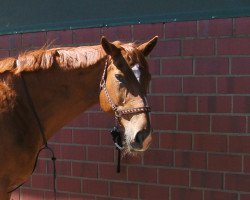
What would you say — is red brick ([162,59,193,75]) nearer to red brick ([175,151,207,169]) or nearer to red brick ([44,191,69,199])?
red brick ([175,151,207,169])

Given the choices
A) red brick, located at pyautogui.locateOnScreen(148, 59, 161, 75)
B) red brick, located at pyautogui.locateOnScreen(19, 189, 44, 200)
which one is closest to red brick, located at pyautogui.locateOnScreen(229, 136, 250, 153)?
red brick, located at pyautogui.locateOnScreen(148, 59, 161, 75)

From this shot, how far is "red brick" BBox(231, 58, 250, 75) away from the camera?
3398 millimetres

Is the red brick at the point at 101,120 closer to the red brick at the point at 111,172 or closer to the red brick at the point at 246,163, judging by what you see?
the red brick at the point at 111,172

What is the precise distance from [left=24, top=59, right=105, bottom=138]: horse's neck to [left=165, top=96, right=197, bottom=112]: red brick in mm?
1019

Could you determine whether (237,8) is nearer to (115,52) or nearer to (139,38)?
(139,38)

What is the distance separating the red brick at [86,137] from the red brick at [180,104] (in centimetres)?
77

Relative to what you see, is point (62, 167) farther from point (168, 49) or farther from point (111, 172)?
point (168, 49)

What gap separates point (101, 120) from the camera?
3971 millimetres

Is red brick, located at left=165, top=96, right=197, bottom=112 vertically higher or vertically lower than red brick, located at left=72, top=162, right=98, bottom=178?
higher

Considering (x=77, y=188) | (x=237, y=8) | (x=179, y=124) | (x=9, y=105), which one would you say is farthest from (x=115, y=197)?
(x=237, y=8)

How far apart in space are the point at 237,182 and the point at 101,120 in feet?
4.41

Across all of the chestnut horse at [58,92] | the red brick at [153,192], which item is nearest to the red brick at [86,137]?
the red brick at [153,192]

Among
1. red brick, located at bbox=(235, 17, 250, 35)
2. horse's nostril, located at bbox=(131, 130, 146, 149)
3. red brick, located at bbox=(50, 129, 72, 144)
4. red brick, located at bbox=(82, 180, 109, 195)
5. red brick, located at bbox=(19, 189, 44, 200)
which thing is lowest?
red brick, located at bbox=(19, 189, 44, 200)

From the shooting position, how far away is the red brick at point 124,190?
3.89m
